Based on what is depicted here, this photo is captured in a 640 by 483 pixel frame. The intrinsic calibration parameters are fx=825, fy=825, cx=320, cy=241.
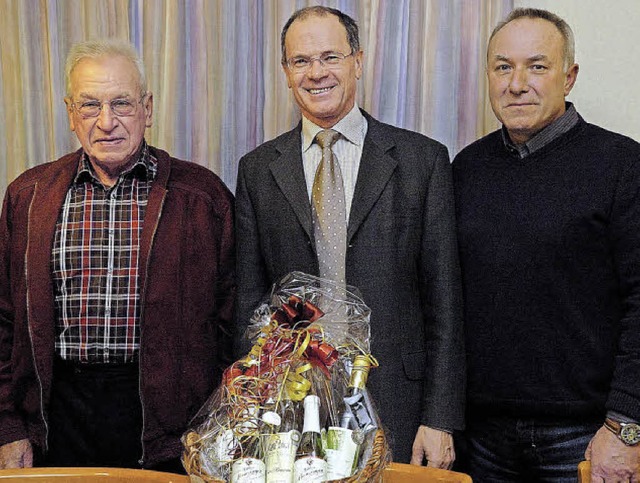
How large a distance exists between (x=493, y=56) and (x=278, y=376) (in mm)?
1212

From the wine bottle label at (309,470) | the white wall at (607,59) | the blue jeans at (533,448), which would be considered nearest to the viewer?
the wine bottle label at (309,470)

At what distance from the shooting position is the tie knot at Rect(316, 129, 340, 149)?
2.27 meters

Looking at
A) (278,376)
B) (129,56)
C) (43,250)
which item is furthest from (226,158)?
(278,376)

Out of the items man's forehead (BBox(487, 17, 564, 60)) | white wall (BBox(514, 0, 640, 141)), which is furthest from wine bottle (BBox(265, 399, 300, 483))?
white wall (BBox(514, 0, 640, 141))

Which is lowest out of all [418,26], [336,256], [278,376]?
[278,376]

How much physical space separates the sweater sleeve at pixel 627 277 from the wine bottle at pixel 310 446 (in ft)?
3.04

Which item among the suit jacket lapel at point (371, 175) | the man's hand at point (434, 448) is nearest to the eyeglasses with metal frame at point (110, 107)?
the suit jacket lapel at point (371, 175)

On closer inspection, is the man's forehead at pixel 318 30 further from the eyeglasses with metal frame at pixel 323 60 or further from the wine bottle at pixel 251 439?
the wine bottle at pixel 251 439

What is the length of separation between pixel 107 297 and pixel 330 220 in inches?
25.4

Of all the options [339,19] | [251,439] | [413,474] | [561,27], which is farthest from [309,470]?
[561,27]

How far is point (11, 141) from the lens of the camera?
9.57 ft

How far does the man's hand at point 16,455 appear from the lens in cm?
227

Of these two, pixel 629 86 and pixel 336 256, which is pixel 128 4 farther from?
pixel 629 86

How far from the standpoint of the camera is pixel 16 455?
7.48ft
